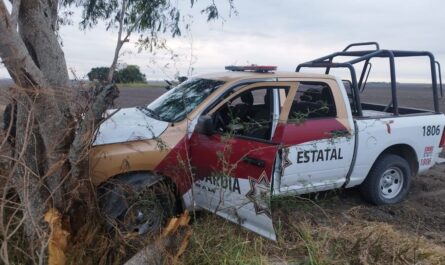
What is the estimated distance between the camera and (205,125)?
497cm

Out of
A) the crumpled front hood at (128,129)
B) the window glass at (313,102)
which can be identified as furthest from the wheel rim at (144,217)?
the window glass at (313,102)

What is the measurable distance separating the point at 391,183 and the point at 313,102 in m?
1.77

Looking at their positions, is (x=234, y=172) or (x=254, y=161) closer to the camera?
(x=254, y=161)

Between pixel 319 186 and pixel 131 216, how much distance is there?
7.56 feet

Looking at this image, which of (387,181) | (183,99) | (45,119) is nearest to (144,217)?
(45,119)

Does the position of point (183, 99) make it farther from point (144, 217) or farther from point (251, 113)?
point (144, 217)

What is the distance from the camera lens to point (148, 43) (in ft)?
21.9

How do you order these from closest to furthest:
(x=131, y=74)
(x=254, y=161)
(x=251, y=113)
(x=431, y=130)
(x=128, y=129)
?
(x=254, y=161) < (x=128, y=129) < (x=251, y=113) < (x=431, y=130) < (x=131, y=74)

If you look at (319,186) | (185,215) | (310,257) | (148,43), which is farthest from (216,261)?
(148,43)

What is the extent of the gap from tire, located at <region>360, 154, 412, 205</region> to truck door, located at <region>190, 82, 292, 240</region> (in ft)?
5.86

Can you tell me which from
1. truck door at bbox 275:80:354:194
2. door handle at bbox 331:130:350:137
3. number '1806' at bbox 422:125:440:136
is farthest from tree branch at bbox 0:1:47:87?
number '1806' at bbox 422:125:440:136

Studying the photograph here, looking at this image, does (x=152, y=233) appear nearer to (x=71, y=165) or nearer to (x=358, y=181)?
(x=71, y=165)

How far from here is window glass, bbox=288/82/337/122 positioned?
586 centimetres

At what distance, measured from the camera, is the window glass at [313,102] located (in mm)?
5859
